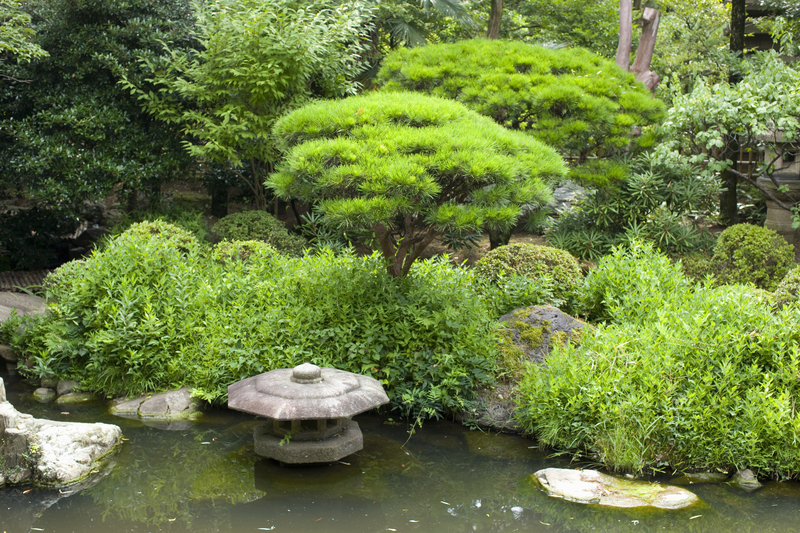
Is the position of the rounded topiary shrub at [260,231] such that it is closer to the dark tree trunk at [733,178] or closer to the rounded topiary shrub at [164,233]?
the rounded topiary shrub at [164,233]

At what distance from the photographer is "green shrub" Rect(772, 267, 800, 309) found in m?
6.10

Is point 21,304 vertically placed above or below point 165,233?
below

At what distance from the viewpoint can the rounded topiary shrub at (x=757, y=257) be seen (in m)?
7.22

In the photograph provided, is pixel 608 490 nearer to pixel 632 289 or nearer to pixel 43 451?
pixel 632 289

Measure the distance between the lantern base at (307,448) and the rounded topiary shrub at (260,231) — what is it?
3907 millimetres

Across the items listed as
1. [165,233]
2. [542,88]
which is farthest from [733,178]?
[165,233]

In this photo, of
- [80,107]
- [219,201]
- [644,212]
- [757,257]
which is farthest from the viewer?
[219,201]

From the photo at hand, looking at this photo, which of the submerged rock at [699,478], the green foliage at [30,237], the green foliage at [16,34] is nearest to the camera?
the submerged rock at [699,478]

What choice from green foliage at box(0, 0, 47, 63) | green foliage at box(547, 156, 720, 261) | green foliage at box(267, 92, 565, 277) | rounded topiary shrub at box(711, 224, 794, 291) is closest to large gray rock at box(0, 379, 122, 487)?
green foliage at box(267, 92, 565, 277)

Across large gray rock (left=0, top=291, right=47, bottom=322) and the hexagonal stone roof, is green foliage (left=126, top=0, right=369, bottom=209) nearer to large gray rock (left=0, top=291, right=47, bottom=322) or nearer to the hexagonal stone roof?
large gray rock (left=0, top=291, right=47, bottom=322)

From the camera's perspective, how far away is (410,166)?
4.50 meters

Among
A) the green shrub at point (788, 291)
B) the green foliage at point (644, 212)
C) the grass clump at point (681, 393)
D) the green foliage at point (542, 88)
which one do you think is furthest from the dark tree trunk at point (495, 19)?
the grass clump at point (681, 393)

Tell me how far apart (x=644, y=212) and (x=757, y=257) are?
192 centimetres

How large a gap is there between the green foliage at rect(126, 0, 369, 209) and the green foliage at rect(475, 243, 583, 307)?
358 centimetres
